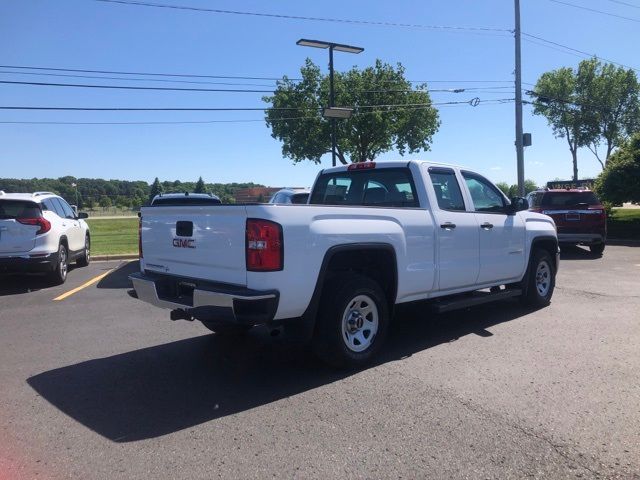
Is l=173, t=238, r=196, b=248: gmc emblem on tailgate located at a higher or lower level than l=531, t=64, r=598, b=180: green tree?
lower

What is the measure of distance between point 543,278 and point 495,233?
1802 mm

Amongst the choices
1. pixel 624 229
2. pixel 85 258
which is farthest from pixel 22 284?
pixel 624 229

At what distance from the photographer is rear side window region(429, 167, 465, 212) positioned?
589 centimetres

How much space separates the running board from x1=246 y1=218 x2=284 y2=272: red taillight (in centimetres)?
227

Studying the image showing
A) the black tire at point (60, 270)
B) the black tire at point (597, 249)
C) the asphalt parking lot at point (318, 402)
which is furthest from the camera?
the black tire at point (597, 249)

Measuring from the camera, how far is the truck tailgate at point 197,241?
4.24 m

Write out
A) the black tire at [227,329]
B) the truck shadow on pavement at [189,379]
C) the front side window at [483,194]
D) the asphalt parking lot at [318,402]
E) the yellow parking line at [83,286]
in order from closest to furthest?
1. the asphalt parking lot at [318,402]
2. the truck shadow on pavement at [189,379]
3. the black tire at [227,329]
4. the front side window at [483,194]
5. the yellow parking line at [83,286]

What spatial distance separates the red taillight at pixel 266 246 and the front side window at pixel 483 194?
3197 millimetres

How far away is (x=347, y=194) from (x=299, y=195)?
4796mm

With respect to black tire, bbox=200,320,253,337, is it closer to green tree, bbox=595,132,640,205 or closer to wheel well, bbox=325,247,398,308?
wheel well, bbox=325,247,398,308

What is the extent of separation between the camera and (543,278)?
772 centimetres

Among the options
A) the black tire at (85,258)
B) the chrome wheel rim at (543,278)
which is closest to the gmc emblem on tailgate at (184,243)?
the chrome wheel rim at (543,278)

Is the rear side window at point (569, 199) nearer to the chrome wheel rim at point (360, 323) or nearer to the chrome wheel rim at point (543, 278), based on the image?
the chrome wheel rim at point (543, 278)

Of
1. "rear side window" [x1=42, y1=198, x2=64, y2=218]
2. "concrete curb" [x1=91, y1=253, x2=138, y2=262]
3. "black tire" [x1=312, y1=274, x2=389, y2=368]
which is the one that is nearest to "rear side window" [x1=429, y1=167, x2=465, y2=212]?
"black tire" [x1=312, y1=274, x2=389, y2=368]
